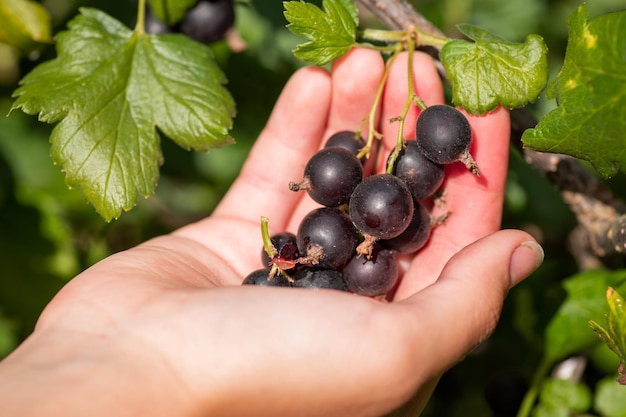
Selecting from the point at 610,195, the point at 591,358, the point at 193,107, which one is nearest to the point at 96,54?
the point at 193,107

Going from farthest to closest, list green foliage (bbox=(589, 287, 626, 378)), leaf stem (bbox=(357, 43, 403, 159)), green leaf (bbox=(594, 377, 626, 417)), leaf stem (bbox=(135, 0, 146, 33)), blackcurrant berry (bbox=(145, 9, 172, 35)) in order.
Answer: blackcurrant berry (bbox=(145, 9, 172, 35))
leaf stem (bbox=(135, 0, 146, 33))
green leaf (bbox=(594, 377, 626, 417))
leaf stem (bbox=(357, 43, 403, 159))
green foliage (bbox=(589, 287, 626, 378))

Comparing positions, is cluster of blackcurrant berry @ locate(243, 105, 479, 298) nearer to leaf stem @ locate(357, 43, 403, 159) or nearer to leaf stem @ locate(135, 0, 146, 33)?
leaf stem @ locate(357, 43, 403, 159)

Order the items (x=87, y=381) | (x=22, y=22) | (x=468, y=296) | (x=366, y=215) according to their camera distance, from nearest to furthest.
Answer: (x=87, y=381)
(x=468, y=296)
(x=366, y=215)
(x=22, y=22)

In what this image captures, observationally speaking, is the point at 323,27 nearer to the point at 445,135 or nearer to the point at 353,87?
the point at 353,87

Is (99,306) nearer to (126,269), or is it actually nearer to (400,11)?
(126,269)

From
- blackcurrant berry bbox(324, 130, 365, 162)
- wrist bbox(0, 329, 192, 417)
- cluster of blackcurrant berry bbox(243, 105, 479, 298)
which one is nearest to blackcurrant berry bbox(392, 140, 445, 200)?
cluster of blackcurrant berry bbox(243, 105, 479, 298)

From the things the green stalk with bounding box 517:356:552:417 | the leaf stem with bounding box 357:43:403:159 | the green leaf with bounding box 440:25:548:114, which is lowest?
the green stalk with bounding box 517:356:552:417

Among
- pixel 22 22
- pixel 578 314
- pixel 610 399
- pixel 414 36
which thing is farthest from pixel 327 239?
pixel 22 22

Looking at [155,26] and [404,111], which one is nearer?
[404,111]
